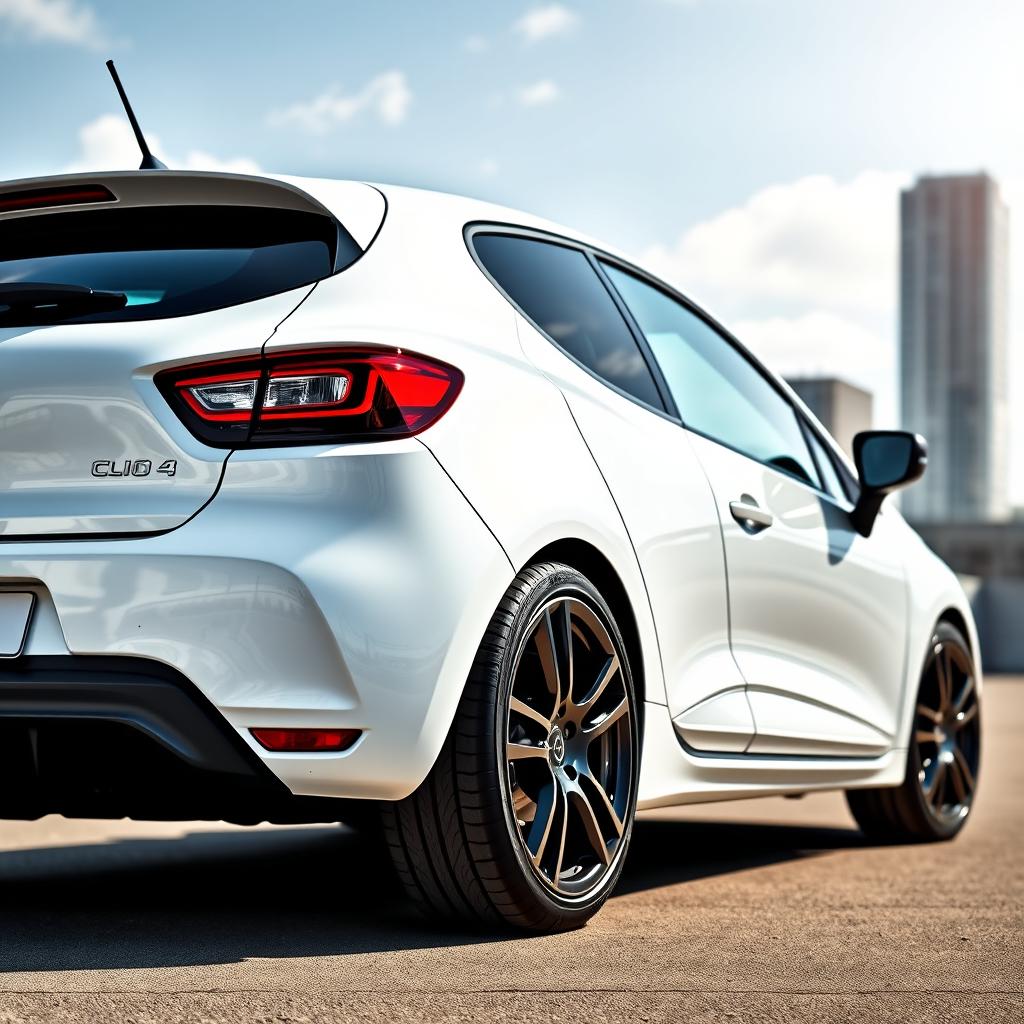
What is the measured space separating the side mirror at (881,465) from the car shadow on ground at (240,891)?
1169mm

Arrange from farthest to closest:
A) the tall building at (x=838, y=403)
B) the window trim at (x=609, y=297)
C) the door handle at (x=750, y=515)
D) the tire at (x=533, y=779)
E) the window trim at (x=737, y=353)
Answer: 1. the tall building at (x=838, y=403)
2. the window trim at (x=737, y=353)
3. the door handle at (x=750, y=515)
4. the window trim at (x=609, y=297)
5. the tire at (x=533, y=779)

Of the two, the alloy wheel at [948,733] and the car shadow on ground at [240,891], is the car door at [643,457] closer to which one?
the car shadow on ground at [240,891]

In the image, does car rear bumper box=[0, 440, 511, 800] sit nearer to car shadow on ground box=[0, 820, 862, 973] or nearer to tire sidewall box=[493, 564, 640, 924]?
tire sidewall box=[493, 564, 640, 924]

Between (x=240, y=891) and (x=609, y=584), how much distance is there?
134 cm

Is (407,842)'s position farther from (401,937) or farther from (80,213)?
(80,213)

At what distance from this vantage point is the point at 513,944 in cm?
320

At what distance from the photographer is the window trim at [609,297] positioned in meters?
3.64

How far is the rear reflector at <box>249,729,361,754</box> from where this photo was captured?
2918 millimetres

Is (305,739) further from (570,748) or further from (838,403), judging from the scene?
(838,403)

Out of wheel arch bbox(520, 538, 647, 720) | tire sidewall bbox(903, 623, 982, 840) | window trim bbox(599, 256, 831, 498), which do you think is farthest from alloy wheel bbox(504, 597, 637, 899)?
tire sidewall bbox(903, 623, 982, 840)

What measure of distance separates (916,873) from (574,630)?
6.13ft

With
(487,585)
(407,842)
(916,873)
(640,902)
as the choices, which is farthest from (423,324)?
(916,873)

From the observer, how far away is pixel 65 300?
10.5 ft

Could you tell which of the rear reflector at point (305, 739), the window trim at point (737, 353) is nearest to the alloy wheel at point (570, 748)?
the rear reflector at point (305, 739)
